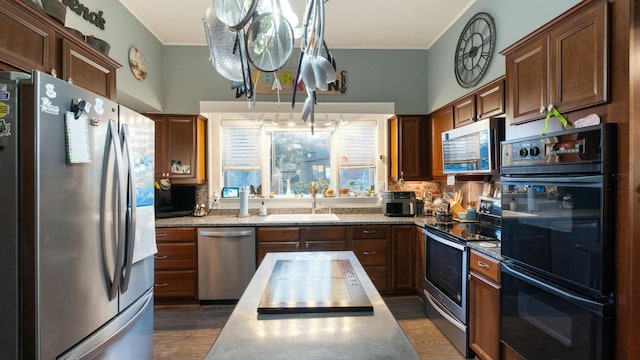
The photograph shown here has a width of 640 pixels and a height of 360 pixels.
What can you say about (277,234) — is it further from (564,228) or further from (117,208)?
(564,228)

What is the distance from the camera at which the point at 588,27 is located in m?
1.39

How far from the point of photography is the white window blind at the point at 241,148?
13.2 ft

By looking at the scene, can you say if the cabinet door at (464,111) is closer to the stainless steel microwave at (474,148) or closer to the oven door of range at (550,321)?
the stainless steel microwave at (474,148)

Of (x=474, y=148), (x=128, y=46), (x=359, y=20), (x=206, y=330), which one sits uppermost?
(x=359, y=20)

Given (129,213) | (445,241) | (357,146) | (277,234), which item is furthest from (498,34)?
(129,213)

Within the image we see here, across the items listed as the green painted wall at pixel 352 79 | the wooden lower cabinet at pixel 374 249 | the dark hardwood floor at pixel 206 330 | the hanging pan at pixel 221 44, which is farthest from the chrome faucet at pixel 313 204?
the hanging pan at pixel 221 44

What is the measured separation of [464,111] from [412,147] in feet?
2.96

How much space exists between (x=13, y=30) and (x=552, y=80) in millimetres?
2585

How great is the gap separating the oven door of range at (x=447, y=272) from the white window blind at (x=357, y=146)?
143cm

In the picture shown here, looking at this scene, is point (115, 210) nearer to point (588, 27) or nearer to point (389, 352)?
point (389, 352)

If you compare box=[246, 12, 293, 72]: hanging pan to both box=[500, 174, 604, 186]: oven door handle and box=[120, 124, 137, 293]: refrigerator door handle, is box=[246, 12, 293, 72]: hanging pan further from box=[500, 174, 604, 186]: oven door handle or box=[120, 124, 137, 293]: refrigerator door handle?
box=[500, 174, 604, 186]: oven door handle

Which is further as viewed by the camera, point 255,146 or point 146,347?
point 255,146

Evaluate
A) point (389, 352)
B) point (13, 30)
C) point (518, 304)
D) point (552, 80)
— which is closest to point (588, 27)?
point (552, 80)

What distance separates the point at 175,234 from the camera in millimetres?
3246
